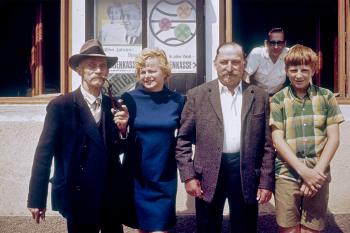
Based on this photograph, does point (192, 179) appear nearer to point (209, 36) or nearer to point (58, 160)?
point (58, 160)

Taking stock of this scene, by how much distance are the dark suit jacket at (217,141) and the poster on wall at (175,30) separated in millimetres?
2434

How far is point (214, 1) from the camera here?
578 cm

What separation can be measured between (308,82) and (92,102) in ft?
5.19

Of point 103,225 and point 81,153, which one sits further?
point 103,225

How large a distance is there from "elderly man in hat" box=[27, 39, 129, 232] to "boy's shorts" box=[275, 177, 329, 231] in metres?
1.27

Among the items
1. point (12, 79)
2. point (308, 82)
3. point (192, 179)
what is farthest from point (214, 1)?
point (12, 79)

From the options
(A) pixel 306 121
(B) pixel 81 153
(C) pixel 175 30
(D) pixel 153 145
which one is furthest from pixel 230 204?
(C) pixel 175 30

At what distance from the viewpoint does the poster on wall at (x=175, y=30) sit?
584 centimetres

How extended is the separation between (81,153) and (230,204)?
1.17 meters

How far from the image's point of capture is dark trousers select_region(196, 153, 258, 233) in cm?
339

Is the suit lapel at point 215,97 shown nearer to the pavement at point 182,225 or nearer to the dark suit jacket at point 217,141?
the dark suit jacket at point 217,141

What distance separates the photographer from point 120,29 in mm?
5859

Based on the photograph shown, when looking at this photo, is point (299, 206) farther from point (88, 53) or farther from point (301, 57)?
point (88, 53)

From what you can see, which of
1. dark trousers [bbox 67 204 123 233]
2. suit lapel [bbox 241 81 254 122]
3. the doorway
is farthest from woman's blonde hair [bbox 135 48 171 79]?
the doorway
